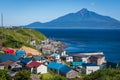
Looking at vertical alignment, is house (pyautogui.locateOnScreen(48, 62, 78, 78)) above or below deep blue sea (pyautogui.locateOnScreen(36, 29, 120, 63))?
above

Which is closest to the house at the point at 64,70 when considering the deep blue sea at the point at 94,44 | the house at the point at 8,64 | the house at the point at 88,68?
the house at the point at 88,68

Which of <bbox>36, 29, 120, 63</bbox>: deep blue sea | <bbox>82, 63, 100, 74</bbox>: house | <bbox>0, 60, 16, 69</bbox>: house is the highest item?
<bbox>0, 60, 16, 69</bbox>: house

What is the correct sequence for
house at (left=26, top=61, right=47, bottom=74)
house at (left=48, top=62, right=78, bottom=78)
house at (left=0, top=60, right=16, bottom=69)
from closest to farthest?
house at (left=48, top=62, right=78, bottom=78) → house at (left=26, top=61, right=47, bottom=74) → house at (left=0, top=60, right=16, bottom=69)

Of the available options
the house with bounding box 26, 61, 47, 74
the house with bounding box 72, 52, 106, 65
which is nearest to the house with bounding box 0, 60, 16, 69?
the house with bounding box 26, 61, 47, 74

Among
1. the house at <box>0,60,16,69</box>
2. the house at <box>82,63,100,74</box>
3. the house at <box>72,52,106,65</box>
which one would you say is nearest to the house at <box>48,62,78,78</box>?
the house at <box>82,63,100,74</box>

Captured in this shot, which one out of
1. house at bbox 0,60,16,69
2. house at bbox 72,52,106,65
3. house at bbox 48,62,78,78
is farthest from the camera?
house at bbox 72,52,106,65

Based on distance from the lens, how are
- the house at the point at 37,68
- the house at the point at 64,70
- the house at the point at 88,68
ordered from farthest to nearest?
the house at the point at 88,68 < the house at the point at 37,68 < the house at the point at 64,70

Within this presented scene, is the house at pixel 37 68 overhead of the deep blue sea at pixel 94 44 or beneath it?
overhead

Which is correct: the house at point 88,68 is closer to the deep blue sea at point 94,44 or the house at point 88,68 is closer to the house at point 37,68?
the house at point 37,68

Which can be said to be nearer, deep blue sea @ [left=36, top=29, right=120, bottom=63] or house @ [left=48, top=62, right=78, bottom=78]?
house @ [left=48, top=62, right=78, bottom=78]

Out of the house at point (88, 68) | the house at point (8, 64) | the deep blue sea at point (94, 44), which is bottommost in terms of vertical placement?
the deep blue sea at point (94, 44)

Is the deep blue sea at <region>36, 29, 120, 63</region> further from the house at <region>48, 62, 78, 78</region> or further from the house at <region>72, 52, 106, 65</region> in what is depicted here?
the house at <region>48, 62, 78, 78</region>

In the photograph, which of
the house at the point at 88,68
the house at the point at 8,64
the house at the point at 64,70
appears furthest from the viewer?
the house at the point at 88,68

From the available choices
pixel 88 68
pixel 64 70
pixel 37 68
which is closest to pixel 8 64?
pixel 37 68
